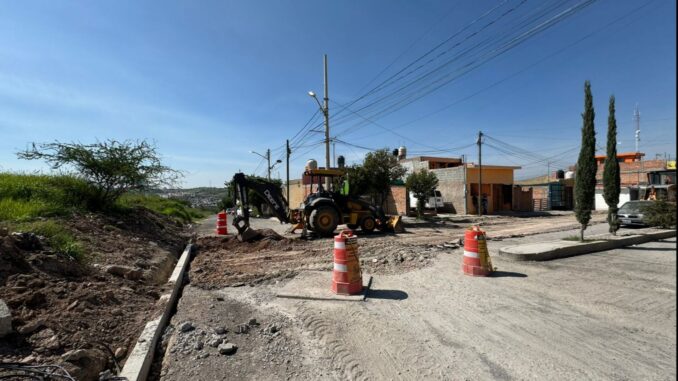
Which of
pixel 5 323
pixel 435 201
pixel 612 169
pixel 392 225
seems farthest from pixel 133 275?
pixel 435 201

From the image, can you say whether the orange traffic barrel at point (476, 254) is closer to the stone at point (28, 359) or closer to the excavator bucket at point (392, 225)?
the stone at point (28, 359)

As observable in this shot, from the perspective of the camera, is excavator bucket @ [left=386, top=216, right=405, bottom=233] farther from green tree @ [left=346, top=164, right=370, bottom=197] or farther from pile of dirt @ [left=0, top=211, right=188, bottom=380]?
pile of dirt @ [left=0, top=211, right=188, bottom=380]

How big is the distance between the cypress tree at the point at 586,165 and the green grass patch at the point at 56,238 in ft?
40.5

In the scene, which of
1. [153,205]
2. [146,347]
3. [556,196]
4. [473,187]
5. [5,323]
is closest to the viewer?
[5,323]

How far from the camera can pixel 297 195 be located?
43.1m

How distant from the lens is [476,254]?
7410mm

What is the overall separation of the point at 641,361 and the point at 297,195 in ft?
132

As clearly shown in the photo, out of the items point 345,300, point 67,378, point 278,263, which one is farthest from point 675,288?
point 278,263

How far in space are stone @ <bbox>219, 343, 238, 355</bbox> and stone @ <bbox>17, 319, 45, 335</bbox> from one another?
79.5 inches

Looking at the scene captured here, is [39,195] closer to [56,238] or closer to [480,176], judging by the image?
[56,238]

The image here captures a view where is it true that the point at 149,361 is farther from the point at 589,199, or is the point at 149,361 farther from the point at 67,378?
the point at 589,199

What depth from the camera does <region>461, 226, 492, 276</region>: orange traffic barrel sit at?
735 cm

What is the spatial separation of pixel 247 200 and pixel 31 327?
10122 millimetres

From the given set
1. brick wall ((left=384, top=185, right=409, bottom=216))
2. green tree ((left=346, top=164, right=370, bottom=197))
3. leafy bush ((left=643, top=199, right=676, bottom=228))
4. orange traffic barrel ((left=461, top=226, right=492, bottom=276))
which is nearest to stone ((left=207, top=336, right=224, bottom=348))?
leafy bush ((left=643, top=199, right=676, bottom=228))
